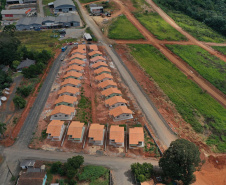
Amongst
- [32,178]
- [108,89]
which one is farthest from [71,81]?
[32,178]

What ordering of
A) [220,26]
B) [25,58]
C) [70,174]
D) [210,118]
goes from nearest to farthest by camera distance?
[70,174] < [210,118] < [25,58] < [220,26]

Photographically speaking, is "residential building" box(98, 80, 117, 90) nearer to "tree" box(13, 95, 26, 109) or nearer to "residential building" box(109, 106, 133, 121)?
"residential building" box(109, 106, 133, 121)

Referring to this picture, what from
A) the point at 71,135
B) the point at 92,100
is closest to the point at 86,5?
the point at 92,100

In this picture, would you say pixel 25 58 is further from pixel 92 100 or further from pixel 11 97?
pixel 92 100

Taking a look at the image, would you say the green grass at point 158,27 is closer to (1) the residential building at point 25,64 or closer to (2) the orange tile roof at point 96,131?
(1) the residential building at point 25,64

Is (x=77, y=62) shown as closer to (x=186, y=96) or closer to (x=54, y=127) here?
(x=54, y=127)

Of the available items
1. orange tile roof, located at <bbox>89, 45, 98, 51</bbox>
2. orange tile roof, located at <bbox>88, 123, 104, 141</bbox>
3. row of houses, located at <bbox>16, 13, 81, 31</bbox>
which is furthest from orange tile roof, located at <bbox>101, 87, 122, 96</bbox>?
row of houses, located at <bbox>16, 13, 81, 31</bbox>

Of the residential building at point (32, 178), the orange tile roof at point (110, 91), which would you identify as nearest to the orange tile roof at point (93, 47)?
the orange tile roof at point (110, 91)
